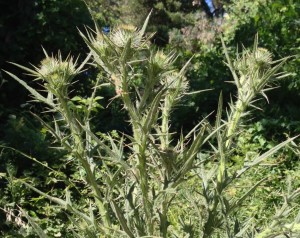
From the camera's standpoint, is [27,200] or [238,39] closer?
[27,200]

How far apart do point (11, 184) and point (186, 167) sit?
1709 millimetres

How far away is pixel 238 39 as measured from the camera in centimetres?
496

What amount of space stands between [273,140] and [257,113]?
Answer: 344mm

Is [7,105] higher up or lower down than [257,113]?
higher up

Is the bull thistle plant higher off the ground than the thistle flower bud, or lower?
lower

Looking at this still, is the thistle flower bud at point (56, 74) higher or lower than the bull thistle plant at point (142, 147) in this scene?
higher

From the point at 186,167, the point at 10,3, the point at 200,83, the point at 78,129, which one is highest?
the point at 10,3

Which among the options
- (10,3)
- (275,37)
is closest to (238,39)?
(275,37)

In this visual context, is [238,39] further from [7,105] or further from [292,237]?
[292,237]

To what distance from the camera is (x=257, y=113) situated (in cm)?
411

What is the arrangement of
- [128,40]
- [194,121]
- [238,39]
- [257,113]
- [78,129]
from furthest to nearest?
[238,39] < [194,121] < [257,113] < [78,129] < [128,40]

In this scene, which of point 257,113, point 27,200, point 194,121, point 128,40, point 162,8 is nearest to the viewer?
point 128,40

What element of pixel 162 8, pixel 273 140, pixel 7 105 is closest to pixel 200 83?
pixel 273 140

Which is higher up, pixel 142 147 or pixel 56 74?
pixel 56 74
